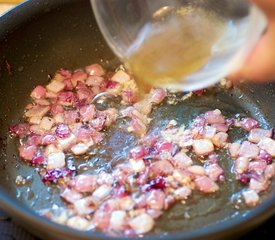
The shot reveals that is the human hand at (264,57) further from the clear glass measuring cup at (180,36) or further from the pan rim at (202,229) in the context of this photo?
the pan rim at (202,229)

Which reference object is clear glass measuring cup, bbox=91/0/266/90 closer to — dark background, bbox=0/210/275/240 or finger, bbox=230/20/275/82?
finger, bbox=230/20/275/82

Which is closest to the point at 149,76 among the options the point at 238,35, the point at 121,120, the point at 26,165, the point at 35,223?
the point at 121,120

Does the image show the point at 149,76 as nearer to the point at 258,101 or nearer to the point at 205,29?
the point at 205,29

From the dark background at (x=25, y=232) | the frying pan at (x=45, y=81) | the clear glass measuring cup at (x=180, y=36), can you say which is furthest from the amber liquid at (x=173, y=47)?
the dark background at (x=25, y=232)

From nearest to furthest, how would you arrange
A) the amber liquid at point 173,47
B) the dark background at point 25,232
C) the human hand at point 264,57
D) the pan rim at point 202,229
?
the pan rim at point 202,229
the dark background at point 25,232
the human hand at point 264,57
the amber liquid at point 173,47

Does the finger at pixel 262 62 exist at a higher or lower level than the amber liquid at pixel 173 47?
lower

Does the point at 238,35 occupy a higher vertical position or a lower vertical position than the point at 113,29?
lower

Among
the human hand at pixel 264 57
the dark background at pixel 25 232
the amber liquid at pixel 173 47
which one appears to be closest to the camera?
the dark background at pixel 25 232

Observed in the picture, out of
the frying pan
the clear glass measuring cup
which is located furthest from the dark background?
the clear glass measuring cup
